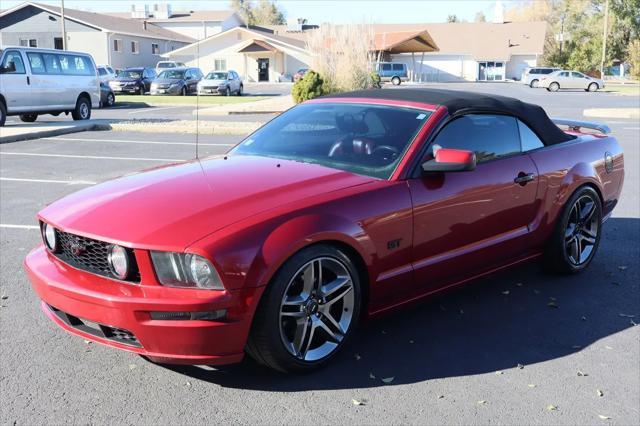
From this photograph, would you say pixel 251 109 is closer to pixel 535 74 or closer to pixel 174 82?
pixel 174 82

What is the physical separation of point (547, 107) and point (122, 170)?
21976 mm

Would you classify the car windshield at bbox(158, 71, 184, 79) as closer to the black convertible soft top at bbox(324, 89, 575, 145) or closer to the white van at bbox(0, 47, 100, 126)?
the white van at bbox(0, 47, 100, 126)

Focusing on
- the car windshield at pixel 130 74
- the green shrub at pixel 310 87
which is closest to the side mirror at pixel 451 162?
the green shrub at pixel 310 87

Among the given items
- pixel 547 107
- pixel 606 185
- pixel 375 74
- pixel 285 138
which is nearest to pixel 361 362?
pixel 285 138

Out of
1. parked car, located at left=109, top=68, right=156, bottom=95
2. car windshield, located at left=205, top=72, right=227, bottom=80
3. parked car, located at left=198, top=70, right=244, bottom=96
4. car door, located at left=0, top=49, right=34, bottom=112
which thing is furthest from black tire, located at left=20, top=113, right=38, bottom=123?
car windshield, located at left=205, top=72, right=227, bottom=80

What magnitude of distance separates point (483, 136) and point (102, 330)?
2.84m

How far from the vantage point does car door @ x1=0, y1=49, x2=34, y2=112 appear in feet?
56.2

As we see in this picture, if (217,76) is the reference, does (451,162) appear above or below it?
below

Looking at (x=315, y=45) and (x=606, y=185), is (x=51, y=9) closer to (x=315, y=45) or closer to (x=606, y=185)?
(x=315, y=45)

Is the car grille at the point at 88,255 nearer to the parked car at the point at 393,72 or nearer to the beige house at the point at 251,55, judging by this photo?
the parked car at the point at 393,72

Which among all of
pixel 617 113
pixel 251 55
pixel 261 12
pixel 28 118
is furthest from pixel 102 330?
pixel 261 12

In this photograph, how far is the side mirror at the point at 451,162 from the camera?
396 centimetres

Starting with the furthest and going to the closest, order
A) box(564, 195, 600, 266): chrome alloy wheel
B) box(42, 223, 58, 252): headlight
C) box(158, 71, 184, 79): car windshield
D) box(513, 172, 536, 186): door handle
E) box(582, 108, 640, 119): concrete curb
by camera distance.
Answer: box(158, 71, 184, 79): car windshield
box(582, 108, 640, 119): concrete curb
box(564, 195, 600, 266): chrome alloy wheel
box(513, 172, 536, 186): door handle
box(42, 223, 58, 252): headlight

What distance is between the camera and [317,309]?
3633 mm
